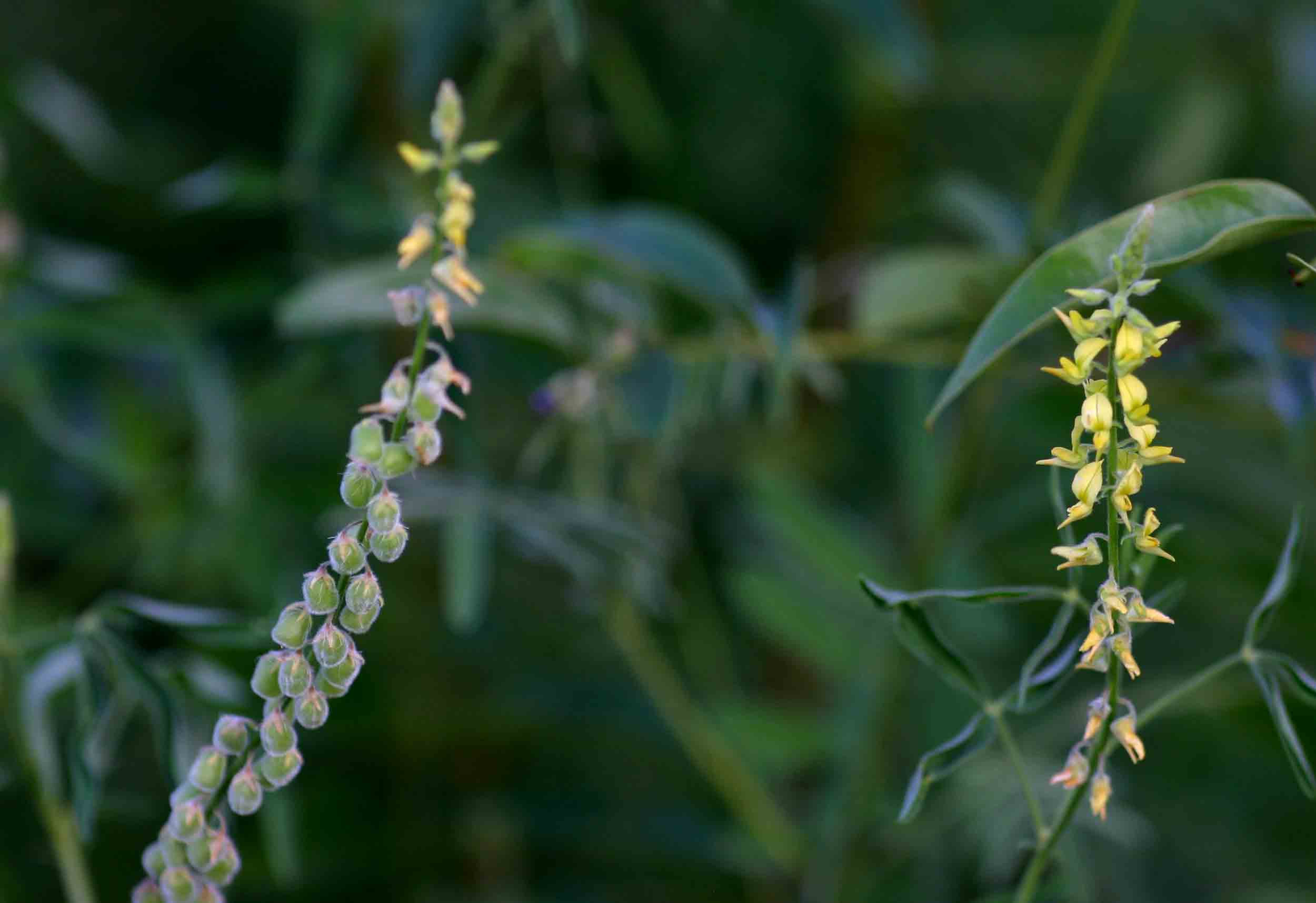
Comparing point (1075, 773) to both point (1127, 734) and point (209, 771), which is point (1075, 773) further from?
point (209, 771)

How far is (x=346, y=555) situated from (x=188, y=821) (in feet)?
0.24

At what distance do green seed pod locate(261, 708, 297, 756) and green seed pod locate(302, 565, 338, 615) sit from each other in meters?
Answer: 0.02

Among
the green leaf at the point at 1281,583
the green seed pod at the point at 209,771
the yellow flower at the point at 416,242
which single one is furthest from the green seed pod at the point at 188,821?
the green leaf at the point at 1281,583

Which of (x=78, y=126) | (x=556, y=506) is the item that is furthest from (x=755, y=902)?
(x=78, y=126)

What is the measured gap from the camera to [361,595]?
259 millimetres

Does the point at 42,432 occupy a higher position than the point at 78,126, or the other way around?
the point at 78,126

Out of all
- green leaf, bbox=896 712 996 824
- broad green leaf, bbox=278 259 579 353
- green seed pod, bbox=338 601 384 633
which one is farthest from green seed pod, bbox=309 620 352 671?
broad green leaf, bbox=278 259 579 353

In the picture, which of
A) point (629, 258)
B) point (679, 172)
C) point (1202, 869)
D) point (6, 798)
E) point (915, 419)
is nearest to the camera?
point (629, 258)

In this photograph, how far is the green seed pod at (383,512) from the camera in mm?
255

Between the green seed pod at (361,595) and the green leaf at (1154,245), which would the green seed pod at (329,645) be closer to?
the green seed pod at (361,595)

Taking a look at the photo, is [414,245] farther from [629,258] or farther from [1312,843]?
[1312,843]

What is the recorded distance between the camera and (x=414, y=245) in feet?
0.86

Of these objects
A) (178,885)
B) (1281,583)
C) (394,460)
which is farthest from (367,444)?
(1281,583)

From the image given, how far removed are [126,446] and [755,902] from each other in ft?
1.52
